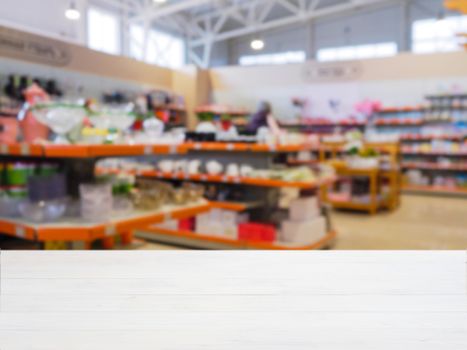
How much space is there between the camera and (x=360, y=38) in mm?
13688

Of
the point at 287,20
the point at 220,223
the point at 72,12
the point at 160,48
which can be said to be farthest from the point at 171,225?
the point at 287,20

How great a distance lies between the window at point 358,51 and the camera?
13.4 m

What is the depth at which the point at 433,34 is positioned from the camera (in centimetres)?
1247

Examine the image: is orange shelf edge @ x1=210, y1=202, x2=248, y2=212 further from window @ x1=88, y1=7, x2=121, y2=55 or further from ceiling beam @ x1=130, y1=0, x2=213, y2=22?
ceiling beam @ x1=130, y1=0, x2=213, y2=22

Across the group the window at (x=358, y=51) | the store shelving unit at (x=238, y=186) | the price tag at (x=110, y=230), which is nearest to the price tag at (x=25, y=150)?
the price tag at (x=110, y=230)

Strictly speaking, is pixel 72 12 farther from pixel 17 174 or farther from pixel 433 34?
pixel 433 34

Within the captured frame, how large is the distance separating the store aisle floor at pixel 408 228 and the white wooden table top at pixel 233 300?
340 cm

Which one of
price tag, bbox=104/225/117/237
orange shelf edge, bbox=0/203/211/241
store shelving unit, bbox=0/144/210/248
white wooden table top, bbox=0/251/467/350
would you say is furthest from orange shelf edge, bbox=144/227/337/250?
white wooden table top, bbox=0/251/467/350

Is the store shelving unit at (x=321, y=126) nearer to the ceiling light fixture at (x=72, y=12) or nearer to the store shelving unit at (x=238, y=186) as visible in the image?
the store shelving unit at (x=238, y=186)

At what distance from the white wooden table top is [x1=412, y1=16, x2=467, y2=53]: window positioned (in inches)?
503

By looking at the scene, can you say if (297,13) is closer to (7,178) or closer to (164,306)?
(7,178)

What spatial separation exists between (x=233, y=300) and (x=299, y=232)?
3483mm

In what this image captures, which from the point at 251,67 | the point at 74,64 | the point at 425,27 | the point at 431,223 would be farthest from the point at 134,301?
the point at 425,27

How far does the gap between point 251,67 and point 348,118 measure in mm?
2629
